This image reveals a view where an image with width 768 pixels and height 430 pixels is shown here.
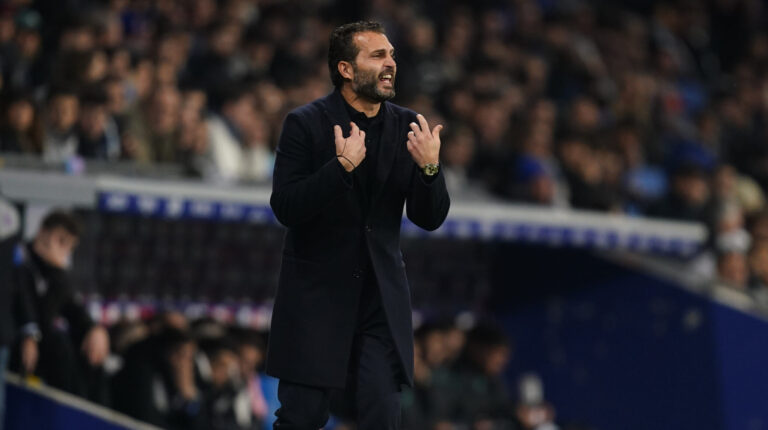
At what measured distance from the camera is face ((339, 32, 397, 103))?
441 centimetres

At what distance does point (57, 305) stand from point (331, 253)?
3197 millimetres

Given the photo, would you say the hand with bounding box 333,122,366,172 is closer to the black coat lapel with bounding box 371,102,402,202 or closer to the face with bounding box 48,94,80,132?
the black coat lapel with bounding box 371,102,402,202

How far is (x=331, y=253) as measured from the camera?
14.6 ft

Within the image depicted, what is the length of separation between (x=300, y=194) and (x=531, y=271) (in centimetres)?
716

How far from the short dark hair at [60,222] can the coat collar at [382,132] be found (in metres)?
3.02

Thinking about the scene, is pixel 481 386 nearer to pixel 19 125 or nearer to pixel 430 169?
pixel 19 125

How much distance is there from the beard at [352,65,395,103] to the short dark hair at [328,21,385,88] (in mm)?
57

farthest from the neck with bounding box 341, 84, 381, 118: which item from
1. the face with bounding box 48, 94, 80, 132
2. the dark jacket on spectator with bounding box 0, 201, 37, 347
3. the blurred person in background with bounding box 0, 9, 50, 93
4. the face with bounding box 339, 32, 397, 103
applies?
the blurred person in background with bounding box 0, 9, 50, 93

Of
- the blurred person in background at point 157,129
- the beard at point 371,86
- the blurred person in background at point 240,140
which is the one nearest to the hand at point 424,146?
the beard at point 371,86

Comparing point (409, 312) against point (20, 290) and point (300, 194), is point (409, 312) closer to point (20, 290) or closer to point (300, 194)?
point (300, 194)

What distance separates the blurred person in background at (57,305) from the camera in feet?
23.1

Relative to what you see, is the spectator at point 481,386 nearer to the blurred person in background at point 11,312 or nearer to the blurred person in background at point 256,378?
the blurred person in background at point 256,378

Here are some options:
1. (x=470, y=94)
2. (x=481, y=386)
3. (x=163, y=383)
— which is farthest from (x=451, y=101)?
(x=163, y=383)

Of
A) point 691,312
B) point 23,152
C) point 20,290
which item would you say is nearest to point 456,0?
point 691,312
